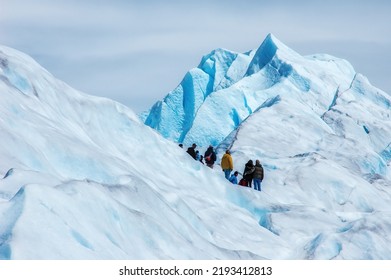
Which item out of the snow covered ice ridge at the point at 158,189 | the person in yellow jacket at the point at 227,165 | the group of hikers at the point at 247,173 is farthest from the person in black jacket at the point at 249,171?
the snow covered ice ridge at the point at 158,189

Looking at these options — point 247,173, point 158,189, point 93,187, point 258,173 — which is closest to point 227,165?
point 247,173

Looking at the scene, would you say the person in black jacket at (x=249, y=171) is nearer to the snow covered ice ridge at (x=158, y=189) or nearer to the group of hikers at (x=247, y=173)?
the group of hikers at (x=247, y=173)

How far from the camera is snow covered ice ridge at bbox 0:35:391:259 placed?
24.2 ft

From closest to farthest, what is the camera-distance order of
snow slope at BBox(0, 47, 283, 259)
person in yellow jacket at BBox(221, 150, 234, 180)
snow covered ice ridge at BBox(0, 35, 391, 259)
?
snow slope at BBox(0, 47, 283, 259) < snow covered ice ridge at BBox(0, 35, 391, 259) < person in yellow jacket at BBox(221, 150, 234, 180)

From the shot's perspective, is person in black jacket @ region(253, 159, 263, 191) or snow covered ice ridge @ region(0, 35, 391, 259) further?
person in black jacket @ region(253, 159, 263, 191)

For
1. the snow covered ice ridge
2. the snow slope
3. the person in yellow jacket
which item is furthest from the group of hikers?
the snow slope

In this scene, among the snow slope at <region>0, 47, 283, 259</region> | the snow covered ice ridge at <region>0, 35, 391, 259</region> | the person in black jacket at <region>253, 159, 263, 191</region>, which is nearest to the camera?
the snow slope at <region>0, 47, 283, 259</region>

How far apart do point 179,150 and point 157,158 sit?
99 cm

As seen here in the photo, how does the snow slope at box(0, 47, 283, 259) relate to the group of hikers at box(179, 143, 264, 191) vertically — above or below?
above

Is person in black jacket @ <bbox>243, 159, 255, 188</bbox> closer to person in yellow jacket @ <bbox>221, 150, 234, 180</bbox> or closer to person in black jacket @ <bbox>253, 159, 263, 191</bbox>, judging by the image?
person in black jacket @ <bbox>253, 159, 263, 191</bbox>

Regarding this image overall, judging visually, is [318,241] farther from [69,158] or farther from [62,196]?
[62,196]

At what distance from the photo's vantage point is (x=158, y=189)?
13.0 m

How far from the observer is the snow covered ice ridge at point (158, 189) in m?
7.38

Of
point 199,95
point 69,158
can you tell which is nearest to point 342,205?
point 69,158
